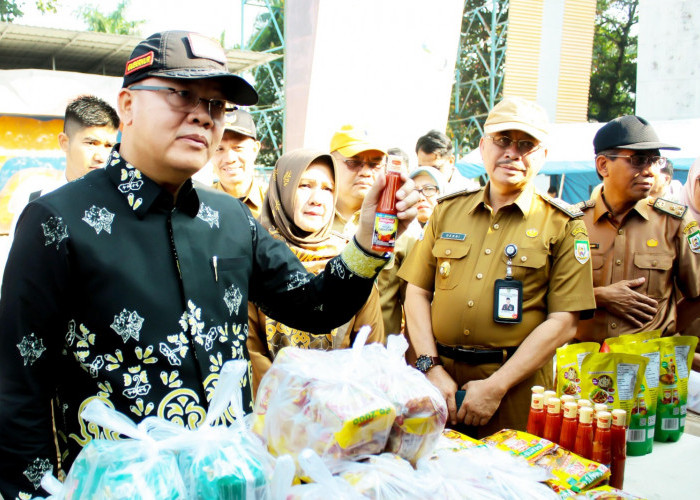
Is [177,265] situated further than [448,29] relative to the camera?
No

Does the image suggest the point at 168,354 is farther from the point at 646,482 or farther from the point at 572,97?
the point at 572,97

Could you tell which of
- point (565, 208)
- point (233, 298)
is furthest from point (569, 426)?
point (233, 298)

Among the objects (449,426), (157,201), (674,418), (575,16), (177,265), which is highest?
(575,16)

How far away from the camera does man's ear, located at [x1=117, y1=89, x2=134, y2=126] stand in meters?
1.52

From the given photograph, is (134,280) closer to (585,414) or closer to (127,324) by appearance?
(127,324)

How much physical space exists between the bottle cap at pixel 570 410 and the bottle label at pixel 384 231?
0.98 meters

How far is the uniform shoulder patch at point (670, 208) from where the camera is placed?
10.6 feet

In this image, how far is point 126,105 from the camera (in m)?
1.54

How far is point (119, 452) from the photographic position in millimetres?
1037

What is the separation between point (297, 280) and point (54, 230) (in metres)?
0.67

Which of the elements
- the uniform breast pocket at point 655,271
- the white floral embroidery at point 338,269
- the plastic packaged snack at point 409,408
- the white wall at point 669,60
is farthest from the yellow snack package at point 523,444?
the white wall at point 669,60

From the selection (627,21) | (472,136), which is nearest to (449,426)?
(472,136)

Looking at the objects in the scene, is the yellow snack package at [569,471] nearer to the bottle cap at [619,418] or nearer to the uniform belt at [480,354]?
the bottle cap at [619,418]

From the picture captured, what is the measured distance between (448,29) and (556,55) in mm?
6731
